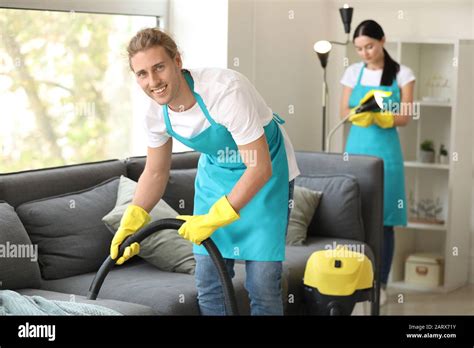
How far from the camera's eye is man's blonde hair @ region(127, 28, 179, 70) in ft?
3.51

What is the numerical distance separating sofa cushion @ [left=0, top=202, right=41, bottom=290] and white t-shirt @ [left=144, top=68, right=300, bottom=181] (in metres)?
0.50

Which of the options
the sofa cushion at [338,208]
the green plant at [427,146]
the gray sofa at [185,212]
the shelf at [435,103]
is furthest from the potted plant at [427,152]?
the sofa cushion at [338,208]

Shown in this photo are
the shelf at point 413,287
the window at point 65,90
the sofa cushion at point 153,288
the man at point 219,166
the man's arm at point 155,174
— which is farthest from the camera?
the shelf at point 413,287

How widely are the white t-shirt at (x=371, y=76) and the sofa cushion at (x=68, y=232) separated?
1.26 metres

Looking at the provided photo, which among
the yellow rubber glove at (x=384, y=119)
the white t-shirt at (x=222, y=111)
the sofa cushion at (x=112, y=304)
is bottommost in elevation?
the sofa cushion at (x=112, y=304)

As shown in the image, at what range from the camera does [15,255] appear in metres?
1.69

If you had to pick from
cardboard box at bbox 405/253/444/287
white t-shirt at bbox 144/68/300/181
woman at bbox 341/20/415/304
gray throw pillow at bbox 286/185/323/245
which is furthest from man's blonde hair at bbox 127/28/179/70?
cardboard box at bbox 405/253/444/287

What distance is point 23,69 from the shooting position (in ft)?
7.25

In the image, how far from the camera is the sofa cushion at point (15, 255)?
1.67 meters

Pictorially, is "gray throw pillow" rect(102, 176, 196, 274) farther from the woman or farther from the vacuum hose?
the woman

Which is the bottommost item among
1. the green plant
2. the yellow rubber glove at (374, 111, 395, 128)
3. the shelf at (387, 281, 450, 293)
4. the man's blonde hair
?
the shelf at (387, 281, 450, 293)

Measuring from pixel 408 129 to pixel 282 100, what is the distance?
0.55 metres

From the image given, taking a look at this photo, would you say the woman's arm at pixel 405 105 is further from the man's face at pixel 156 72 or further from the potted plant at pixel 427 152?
the man's face at pixel 156 72
